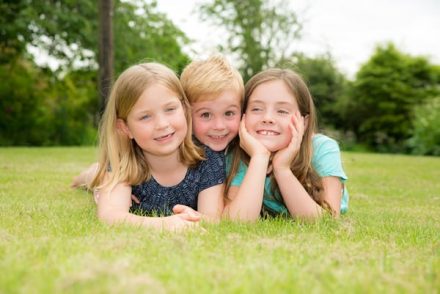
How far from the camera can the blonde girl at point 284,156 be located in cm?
387

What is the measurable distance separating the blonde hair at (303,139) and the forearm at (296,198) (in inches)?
10.4

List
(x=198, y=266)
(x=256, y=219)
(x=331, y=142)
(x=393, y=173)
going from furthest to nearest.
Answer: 1. (x=393, y=173)
2. (x=331, y=142)
3. (x=256, y=219)
4. (x=198, y=266)

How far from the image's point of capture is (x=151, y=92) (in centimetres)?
387

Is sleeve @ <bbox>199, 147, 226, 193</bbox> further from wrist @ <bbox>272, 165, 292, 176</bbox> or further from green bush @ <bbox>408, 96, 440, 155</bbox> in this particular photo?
green bush @ <bbox>408, 96, 440, 155</bbox>

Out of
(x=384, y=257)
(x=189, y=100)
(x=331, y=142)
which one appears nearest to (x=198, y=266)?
(x=384, y=257)

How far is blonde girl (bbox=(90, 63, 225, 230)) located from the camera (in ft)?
12.7

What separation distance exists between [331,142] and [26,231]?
2592mm

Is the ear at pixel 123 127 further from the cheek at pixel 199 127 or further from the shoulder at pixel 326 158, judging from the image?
the shoulder at pixel 326 158

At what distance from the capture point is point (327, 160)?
4.22 meters

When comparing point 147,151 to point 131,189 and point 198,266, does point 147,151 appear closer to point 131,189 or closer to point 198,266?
point 131,189

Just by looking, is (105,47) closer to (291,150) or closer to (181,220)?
(291,150)

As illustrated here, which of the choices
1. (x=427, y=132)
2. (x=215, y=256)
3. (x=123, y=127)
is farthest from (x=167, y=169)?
(x=427, y=132)

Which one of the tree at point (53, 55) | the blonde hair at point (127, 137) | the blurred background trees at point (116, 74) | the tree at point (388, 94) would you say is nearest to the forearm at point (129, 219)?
the blonde hair at point (127, 137)

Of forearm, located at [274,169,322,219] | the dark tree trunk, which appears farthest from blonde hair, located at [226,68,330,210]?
the dark tree trunk
